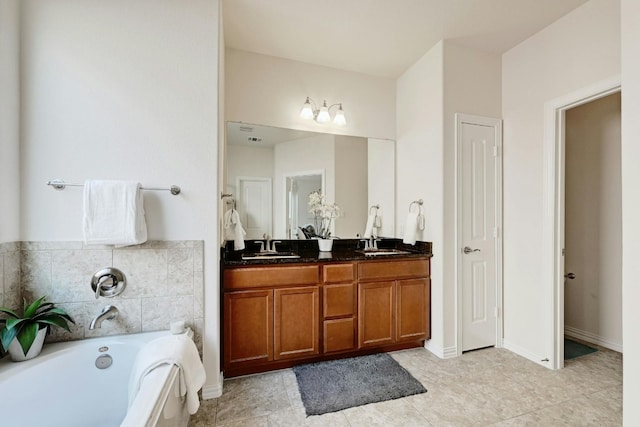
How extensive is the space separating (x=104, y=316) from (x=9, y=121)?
125 centimetres

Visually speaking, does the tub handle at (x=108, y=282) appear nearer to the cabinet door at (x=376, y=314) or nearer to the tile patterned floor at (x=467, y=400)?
the tile patterned floor at (x=467, y=400)

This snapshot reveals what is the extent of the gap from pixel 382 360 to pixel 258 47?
299 centimetres

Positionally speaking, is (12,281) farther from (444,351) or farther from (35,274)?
(444,351)

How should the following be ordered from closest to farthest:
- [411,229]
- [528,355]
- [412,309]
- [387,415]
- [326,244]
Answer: [387,415] < [528,355] < [412,309] < [411,229] < [326,244]

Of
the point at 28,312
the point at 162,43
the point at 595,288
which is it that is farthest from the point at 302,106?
the point at 595,288

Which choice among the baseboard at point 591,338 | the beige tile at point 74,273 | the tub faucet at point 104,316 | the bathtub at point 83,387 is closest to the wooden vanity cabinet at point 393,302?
the bathtub at point 83,387

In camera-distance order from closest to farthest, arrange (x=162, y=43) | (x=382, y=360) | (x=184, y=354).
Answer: (x=184, y=354) → (x=162, y=43) → (x=382, y=360)

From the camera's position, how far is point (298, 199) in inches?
112

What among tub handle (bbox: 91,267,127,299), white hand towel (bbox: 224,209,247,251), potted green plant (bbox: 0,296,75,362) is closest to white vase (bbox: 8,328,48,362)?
potted green plant (bbox: 0,296,75,362)

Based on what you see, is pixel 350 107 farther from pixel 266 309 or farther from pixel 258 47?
pixel 266 309

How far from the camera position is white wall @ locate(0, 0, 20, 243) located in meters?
1.56

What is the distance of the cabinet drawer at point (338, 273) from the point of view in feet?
7.56

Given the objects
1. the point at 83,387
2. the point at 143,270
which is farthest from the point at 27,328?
the point at 143,270

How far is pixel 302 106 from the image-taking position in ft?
9.29
